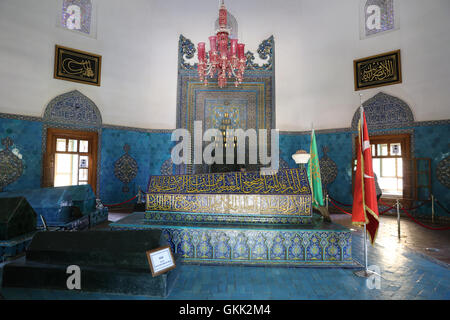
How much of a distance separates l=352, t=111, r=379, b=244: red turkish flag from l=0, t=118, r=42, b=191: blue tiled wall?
7102 millimetres

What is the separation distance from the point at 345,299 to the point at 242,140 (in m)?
6.22

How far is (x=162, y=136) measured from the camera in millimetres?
7617

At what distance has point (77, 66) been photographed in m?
6.29

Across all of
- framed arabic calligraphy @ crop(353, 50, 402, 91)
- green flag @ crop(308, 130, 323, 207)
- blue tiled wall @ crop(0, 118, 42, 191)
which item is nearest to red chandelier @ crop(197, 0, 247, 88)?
green flag @ crop(308, 130, 323, 207)

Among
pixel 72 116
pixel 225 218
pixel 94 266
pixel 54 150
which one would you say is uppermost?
pixel 72 116

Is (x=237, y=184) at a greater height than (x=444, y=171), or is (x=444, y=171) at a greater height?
(x=444, y=171)

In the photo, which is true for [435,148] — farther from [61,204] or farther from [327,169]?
[61,204]

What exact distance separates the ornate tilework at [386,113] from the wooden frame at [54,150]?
7.79 metres

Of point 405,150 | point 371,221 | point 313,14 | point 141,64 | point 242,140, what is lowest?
point 371,221

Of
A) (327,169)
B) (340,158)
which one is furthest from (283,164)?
(340,158)

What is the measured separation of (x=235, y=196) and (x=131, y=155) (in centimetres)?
516

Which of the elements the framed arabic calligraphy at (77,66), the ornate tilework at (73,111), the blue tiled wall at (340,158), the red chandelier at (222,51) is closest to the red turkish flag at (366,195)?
the red chandelier at (222,51)

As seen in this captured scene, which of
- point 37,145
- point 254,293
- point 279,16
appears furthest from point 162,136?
point 254,293
